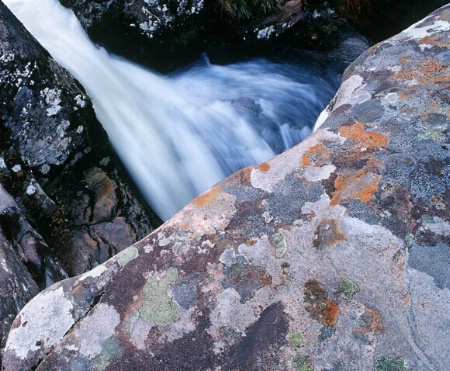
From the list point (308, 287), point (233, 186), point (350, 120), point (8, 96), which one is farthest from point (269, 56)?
point (308, 287)

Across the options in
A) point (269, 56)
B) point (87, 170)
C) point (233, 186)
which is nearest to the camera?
point (233, 186)

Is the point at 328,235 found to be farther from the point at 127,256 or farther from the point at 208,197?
the point at 127,256

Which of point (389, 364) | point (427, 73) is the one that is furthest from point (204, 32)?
point (389, 364)

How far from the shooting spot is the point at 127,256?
183 cm

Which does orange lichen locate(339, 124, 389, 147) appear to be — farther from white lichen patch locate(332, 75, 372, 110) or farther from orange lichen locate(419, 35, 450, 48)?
orange lichen locate(419, 35, 450, 48)

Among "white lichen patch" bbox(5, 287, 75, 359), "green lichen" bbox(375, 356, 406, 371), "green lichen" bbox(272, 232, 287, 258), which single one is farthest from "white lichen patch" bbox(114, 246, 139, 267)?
"green lichen" bbox(375, 356, 406, 371)

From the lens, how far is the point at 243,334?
159cm

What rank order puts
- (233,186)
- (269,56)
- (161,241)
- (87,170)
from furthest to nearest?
(269,56), (87,170), (233,186), (161,241)

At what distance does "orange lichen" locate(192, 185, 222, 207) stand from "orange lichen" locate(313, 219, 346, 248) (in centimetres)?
49

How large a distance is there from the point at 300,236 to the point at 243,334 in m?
0.45

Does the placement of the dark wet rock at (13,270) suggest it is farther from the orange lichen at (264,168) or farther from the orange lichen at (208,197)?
the orange lichen at (264,168)

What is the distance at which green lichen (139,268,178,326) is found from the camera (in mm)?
1642

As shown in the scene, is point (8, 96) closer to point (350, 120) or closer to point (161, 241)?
point (161, 241)

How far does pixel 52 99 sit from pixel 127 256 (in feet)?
8.00
